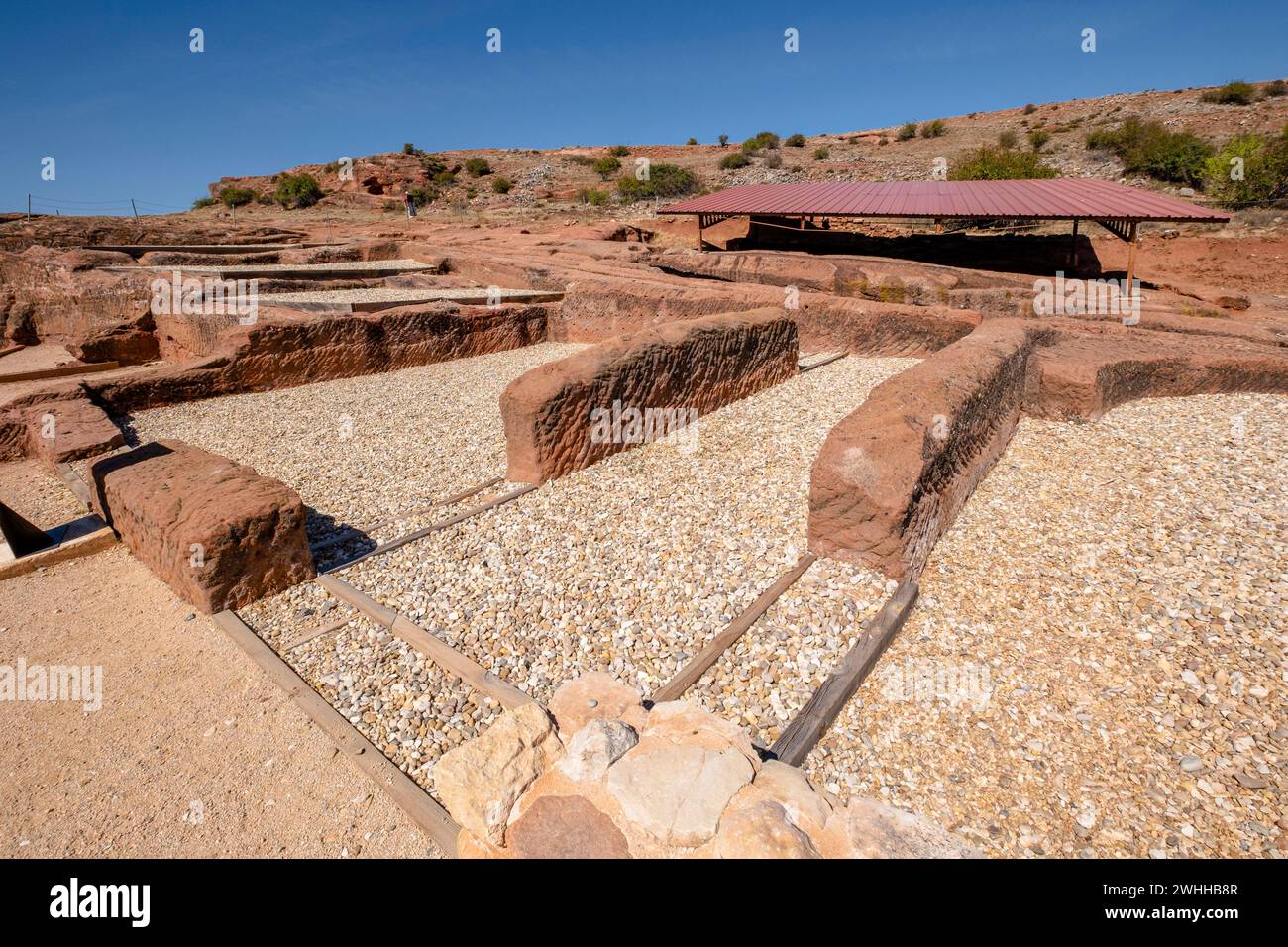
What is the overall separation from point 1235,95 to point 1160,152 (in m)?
13.2

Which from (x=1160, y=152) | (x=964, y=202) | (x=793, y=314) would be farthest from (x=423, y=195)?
(x=1160, y=152)

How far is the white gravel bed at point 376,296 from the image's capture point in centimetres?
1227

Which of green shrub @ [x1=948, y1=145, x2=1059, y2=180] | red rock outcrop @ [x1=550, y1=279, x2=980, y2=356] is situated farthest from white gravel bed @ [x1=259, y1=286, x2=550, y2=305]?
green shrub @ [x1=948, y1=145, x2=1059, y2=180]

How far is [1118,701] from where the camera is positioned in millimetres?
3080

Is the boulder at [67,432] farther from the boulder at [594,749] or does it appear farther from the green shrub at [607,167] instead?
the green shrub at [607,167]

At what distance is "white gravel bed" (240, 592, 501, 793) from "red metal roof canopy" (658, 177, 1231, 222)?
14.7 meters

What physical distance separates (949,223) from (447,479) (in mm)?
24823

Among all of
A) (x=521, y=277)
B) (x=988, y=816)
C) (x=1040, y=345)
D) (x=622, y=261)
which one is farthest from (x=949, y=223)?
(x=988, y=816)

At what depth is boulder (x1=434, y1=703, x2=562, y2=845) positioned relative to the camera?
2088 mm

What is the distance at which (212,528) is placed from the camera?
390 cm

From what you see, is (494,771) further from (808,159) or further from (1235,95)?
(1235,95)

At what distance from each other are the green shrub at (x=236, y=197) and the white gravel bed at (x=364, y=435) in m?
41.4

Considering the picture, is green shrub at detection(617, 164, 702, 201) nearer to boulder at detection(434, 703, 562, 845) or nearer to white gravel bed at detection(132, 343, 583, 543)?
white gravel bed at detection(132, 343, 583, 543)
